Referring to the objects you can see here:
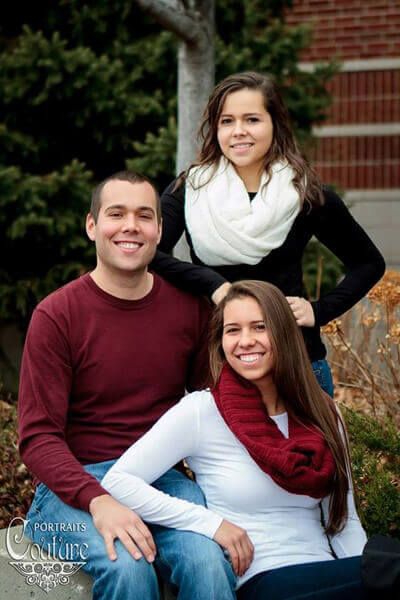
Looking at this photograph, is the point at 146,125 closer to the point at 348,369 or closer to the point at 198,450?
the point at 348,369

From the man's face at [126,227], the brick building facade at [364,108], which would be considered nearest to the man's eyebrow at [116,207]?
the man's face at [126,227]

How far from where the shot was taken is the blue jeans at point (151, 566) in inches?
114

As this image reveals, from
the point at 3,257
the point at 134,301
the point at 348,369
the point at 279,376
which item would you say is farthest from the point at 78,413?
the point at 3,257

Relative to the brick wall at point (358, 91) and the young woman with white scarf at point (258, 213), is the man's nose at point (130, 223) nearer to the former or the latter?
the young woman with white scarf at point (258, 213)

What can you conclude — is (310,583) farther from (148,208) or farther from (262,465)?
(148,208)

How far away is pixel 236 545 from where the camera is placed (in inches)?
118

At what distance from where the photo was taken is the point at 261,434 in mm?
3127

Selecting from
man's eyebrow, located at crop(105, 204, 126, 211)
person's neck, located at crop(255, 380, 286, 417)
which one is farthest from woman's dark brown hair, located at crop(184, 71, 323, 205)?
person's neck, located at crop(255, 380, 286, 417)

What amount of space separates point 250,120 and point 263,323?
2.66ft

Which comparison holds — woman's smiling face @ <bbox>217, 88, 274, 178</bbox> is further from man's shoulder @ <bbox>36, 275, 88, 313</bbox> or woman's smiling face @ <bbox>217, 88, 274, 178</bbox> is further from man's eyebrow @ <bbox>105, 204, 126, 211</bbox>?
man's shoulder @ <bbox>36, 275, 88, 313</bbox>

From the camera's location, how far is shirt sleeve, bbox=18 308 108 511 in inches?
121

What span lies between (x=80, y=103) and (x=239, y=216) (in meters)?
4.32

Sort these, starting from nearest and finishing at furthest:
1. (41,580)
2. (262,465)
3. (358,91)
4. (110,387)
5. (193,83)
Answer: (262,465)
(41,580)
(110,387)
(193,83)
(358,91)

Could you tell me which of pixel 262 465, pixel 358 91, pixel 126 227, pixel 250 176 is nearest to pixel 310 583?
pixel 262 465
